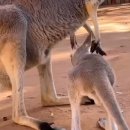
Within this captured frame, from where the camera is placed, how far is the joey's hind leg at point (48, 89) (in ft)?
15.6

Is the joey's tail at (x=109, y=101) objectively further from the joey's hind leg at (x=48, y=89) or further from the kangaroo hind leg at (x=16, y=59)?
the joey's hind leg at (x=48, y=89)

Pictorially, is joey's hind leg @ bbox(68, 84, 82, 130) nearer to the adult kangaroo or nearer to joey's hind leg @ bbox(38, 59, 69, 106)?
the adult kangaroo

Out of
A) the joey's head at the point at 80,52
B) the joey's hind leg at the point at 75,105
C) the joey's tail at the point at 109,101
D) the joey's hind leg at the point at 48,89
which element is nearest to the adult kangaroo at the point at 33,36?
the joey's hind leg at the point at 48,89

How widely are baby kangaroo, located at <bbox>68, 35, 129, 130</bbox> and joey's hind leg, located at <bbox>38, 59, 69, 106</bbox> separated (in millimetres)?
1083

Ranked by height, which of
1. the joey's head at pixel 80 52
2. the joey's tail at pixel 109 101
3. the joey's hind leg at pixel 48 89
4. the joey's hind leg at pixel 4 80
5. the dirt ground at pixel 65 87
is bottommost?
the dirt ground at pixel 65 87

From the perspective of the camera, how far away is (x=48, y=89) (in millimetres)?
4770

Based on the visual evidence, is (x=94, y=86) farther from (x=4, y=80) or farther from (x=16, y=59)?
(x=4, y=80)

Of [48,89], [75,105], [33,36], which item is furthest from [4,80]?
[75,105]

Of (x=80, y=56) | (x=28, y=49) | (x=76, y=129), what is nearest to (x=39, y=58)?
(x=28, y=49)

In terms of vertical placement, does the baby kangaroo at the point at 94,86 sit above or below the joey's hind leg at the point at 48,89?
above

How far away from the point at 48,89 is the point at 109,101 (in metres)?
1.73

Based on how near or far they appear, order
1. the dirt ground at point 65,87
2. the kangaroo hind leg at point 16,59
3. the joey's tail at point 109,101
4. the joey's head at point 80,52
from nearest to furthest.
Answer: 1. the joey's tail at point 109,101
2. the joey's head at point 80,52
3. the kangaroo hind leg at point 16,59
4. the dirt ground at point 65,87

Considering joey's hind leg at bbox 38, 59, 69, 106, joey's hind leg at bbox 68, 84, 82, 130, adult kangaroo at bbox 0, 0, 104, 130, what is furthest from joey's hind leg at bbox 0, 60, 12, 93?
joey's hind leg at bbox 68, 84, 82, 130

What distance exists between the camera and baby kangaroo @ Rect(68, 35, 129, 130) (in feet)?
10.2
